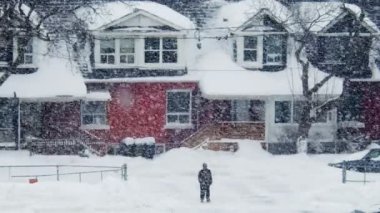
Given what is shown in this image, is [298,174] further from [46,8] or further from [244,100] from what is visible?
[46,8]

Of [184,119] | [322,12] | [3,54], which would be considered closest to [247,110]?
[184,119]

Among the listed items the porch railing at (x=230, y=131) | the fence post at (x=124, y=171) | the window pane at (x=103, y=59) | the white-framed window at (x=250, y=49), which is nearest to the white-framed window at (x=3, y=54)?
the window pane at (x=103, y=59)

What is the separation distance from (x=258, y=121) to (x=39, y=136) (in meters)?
11.2

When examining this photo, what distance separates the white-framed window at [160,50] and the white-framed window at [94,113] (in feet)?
10.9

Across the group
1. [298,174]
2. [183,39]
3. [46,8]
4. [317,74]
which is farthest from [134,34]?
[298,174]

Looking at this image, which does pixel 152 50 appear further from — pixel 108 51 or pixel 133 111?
pixel 133 111

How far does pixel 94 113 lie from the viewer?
41250mm

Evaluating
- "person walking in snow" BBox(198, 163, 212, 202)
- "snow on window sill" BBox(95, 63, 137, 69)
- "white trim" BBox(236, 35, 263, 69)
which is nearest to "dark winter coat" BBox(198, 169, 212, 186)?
"person walking in snow" BBox(198, 163, 212, 202)

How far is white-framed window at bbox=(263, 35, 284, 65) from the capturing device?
138ft

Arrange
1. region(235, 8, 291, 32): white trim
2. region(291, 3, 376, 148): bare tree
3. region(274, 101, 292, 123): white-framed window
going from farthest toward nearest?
1. region(274, 101, 292, 123): white-framed window
2. region(235, 8, 291, 32): white trim
3. region(291, 3, 376, 148): bare tree

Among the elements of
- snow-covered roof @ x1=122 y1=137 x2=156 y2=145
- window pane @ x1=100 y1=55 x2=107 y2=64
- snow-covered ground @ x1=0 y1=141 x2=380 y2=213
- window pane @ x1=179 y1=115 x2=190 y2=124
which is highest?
window pane @ x1=100 y1=55 x2=107 y2=64

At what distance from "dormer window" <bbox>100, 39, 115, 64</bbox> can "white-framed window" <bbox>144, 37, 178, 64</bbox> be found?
1701 mm

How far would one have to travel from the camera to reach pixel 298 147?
1543 inches

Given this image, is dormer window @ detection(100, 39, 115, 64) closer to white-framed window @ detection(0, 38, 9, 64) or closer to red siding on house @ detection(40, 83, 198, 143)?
red siding on house @ detection(40, 83, 198, 143)
